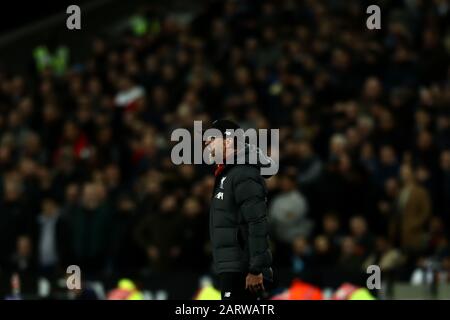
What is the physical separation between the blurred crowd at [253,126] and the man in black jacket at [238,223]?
5.81 meters

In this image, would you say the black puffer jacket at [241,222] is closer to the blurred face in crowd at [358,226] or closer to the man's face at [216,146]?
the man's face at [216,146]

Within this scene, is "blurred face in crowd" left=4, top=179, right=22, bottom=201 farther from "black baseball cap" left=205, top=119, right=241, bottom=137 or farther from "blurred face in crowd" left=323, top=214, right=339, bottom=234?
"black baseball cap" left=205, top=119, right=241, bottom=137

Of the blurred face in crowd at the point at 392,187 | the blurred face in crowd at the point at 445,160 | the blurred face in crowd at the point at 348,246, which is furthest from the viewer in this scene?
the blurred face in crowd at the point at 392,187

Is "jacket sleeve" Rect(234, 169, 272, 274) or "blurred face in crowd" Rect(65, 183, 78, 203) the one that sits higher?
"blurred face in crowd" Rect(65, 183, 78, 203)

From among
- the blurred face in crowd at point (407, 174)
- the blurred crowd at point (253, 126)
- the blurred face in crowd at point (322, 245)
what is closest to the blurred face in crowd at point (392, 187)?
the blurred crowd at point (253, 126)

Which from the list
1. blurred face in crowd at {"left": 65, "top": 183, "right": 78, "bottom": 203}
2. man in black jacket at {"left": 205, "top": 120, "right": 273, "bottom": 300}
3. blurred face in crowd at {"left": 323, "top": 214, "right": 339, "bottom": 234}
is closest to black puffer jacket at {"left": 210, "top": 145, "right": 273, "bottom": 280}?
man in black jacket at {"left": 205, "top": 120, "right": 273, "bottom": 300}

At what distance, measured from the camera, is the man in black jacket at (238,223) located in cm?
902

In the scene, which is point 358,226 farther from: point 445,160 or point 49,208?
point 49,208

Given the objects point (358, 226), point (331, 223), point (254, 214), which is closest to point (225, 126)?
point (254, 214)

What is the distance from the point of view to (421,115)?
1656cm

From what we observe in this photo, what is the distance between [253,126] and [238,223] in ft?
27.9

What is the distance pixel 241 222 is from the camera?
9188 mm

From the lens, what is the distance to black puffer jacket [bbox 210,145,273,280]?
902 cm

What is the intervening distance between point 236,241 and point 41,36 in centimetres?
1558
